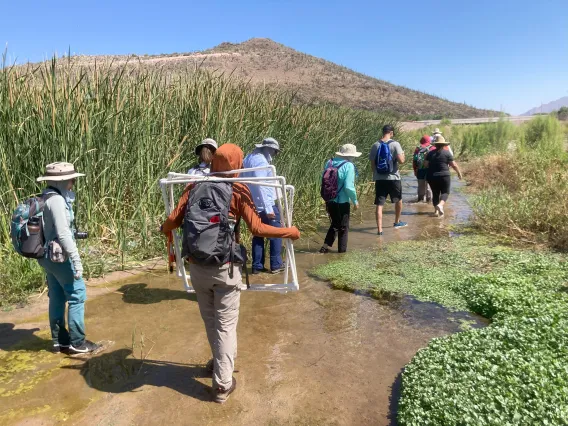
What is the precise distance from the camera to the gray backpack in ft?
9.18

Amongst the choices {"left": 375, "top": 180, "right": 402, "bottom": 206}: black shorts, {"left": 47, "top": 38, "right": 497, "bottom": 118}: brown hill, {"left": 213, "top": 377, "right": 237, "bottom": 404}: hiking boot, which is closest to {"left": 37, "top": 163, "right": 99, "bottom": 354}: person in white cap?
{"left": 213, "top": 377, "right": 237, "bottom": 404}: hiking boot

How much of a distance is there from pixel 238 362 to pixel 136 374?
0.82 metres

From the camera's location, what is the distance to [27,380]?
332cm

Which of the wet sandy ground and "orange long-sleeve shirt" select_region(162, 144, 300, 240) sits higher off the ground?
"orange long-sleeve shirt" select_region(162, 144, 300, 240)

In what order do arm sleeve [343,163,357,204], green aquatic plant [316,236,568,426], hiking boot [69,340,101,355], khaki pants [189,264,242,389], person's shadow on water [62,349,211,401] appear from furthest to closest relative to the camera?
arm sleeve [343,163,357,204] → hiking boot [69,340,101,355] → person's shadow on water [62,349,211,401] → khaki pants [189,264,242,389] → green aquatic plant [316,236,568,426]

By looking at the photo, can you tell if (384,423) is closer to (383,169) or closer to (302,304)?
(302,304)

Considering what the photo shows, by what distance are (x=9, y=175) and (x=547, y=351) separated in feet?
19.4

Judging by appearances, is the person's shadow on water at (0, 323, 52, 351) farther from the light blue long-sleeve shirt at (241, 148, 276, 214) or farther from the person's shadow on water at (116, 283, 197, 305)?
the light blue long-sleeve shirt at (241, 148, 276, 214)

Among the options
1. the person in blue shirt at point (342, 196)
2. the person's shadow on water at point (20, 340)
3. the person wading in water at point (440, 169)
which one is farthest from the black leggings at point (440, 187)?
the person's shadow on water at point (20, 340)

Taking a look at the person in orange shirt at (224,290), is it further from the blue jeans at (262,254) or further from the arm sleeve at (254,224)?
the blue jeans at (262,254)

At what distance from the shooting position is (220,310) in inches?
119

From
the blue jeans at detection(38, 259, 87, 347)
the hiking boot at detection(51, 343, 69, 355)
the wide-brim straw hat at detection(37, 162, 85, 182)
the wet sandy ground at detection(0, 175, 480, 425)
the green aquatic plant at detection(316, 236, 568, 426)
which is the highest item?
the wide-brim straw hat at detection(37, 162, 85, 182)

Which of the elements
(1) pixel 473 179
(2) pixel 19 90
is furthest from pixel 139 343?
(1) pixel 473 179

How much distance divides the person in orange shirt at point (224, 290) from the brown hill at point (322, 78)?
44.0 m
